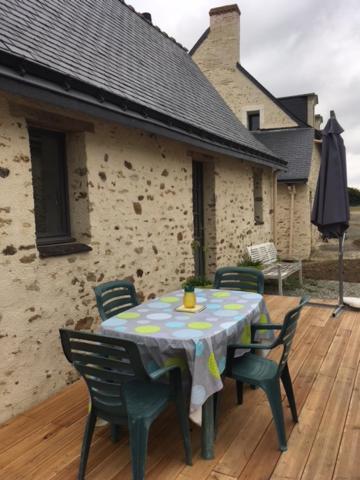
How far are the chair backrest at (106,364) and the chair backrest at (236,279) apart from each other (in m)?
2.27

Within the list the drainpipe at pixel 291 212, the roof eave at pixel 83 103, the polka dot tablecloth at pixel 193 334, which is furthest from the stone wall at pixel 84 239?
the drainpipe at pixel 291 212

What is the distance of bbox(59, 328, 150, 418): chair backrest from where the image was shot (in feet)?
6.94

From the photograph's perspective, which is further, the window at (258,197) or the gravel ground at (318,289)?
the window at (258,197)

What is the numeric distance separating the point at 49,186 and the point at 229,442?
3.01m

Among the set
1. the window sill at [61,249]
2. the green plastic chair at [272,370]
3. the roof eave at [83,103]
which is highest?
→ the roof eave at [83,103]

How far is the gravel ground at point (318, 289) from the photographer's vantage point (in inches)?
306

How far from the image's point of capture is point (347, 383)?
3.63m

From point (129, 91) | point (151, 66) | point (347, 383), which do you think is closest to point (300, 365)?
point (347, 383)

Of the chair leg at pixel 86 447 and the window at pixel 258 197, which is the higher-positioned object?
the window at pixel 258 197

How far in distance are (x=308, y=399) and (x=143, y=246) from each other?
2718 mm

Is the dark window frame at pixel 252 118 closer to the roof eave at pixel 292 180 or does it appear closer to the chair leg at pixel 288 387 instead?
the roof eave at pixel 292 180

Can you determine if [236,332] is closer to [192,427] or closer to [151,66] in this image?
[192,427]

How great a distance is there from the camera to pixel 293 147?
46.1ft

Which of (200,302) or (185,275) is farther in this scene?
(185,275)
